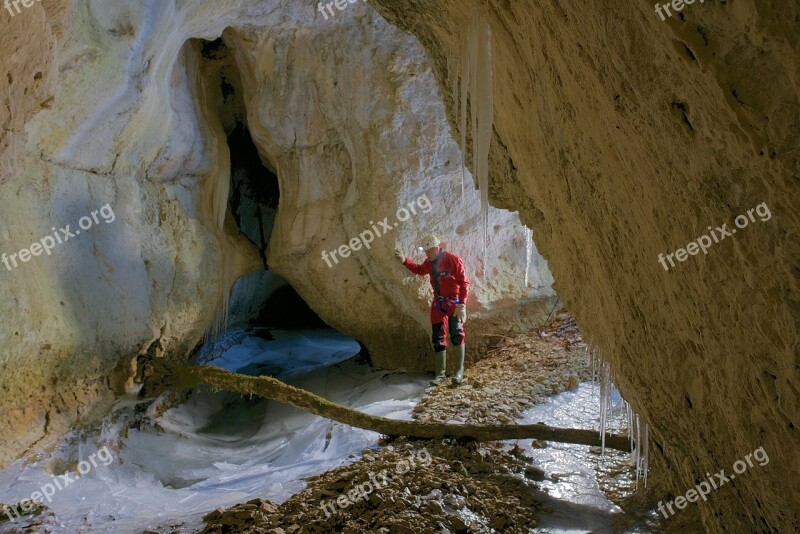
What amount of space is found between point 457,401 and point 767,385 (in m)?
4.17

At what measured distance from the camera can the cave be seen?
1.40 m

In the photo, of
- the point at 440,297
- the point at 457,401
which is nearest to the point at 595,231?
the point at 457,401

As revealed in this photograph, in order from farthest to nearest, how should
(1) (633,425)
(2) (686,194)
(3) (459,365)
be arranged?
1. (3) (459,365)
2. (1) (633,425)
3. (2) (686,194)

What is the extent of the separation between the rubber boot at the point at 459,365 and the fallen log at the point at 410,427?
6.31 feet

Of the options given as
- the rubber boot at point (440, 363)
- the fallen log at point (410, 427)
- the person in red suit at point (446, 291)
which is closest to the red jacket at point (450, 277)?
the person in red suit at point (446, 291)

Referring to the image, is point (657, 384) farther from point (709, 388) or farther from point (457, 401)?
point (457, 401)

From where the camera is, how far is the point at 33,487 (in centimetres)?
404

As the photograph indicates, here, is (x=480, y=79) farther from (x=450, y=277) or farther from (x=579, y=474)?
(x=450, y=277)

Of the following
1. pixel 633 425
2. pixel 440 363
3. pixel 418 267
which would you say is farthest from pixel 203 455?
pixel 633 425

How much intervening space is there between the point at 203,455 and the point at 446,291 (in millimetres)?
3082

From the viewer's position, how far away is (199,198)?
25.2 feet

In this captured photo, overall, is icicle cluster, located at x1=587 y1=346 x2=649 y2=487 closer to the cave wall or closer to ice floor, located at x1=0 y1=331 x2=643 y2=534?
ice floor, located at x1=0 y1=331 x2=643 y2=534

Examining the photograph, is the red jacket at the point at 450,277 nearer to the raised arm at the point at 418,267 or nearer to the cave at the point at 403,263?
the raised arm at the point at 418,267

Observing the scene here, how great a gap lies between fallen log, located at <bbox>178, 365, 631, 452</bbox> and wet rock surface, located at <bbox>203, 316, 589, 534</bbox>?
0.08m
